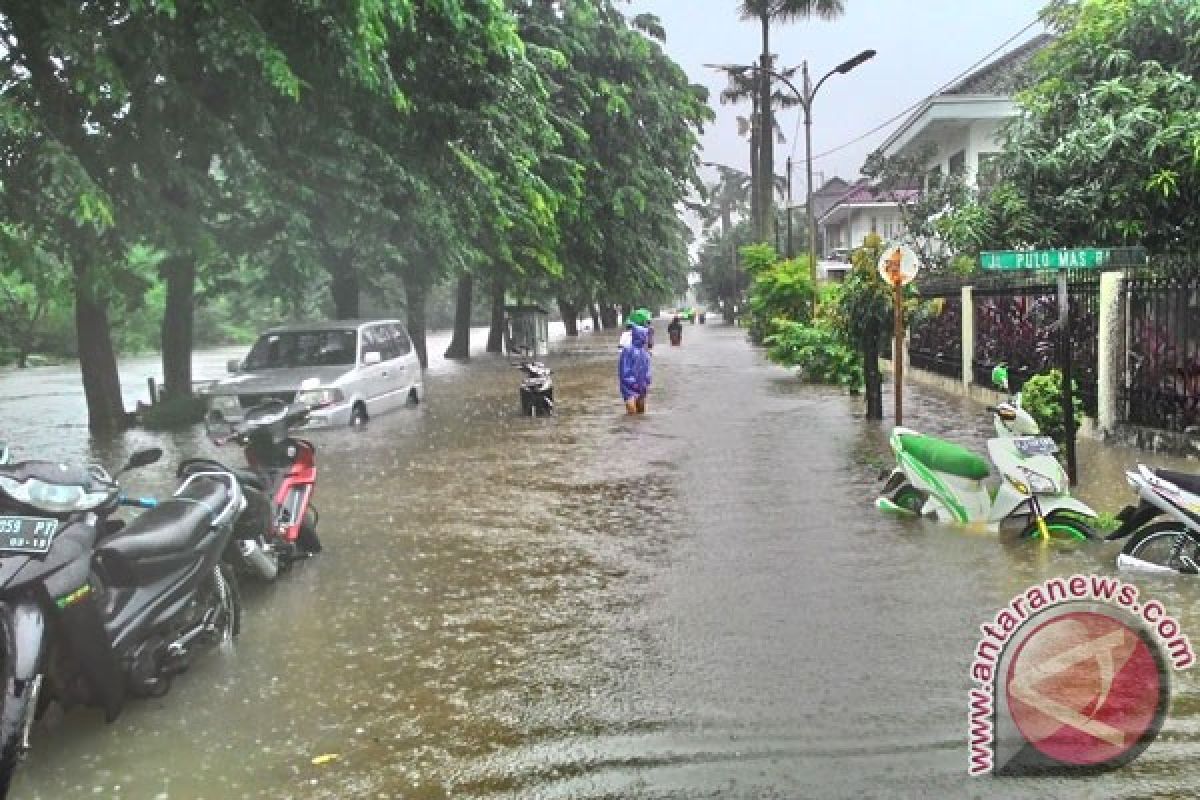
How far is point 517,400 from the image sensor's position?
19.5 m

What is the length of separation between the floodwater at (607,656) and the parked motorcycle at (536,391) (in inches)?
219

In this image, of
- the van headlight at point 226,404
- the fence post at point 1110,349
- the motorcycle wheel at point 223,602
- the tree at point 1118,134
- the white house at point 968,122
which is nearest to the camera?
the motorcycle wheel at point 223,602

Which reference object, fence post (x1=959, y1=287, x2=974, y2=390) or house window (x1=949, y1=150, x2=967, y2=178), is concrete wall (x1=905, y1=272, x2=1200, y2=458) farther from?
house window (x1=949, y1=150, x2=967, y2=178)

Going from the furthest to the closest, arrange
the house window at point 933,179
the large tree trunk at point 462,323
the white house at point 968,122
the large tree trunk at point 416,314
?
1. the large tree trunk at point 462,323
2. the house window at point 933,179
3. the large tree trunk at point 416,314
4. the white house at point 968,122

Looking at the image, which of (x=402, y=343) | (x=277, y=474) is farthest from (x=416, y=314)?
(x=277, y=474)

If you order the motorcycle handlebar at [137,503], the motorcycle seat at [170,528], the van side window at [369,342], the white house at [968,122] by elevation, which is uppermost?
the white house at [968,122]

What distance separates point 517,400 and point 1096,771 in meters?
16.0

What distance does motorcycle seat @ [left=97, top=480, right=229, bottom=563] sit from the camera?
4.43 metres

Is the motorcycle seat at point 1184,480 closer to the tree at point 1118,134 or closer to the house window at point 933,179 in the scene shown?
the tree at point 1118,134

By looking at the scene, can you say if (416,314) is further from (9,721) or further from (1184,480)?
(9,721)

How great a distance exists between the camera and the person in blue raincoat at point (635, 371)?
1623 centimetres

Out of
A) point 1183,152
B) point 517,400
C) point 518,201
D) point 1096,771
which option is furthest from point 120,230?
point 1183,152

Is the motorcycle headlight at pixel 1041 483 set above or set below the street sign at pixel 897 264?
below

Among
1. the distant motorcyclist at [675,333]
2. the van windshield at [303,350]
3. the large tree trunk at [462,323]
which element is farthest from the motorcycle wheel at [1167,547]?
the distant motorcyclist at [675,333]
